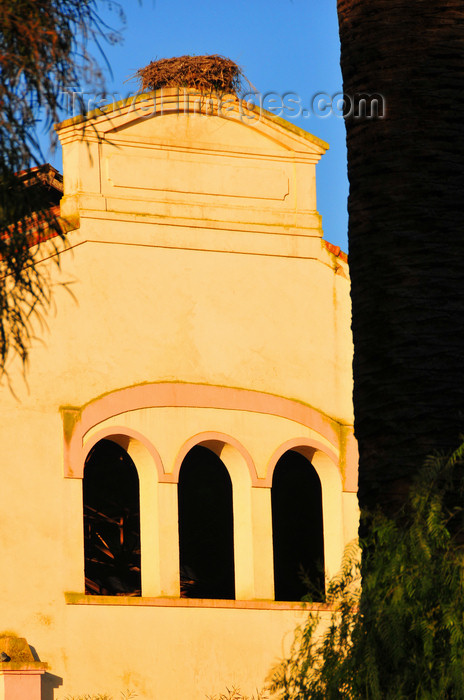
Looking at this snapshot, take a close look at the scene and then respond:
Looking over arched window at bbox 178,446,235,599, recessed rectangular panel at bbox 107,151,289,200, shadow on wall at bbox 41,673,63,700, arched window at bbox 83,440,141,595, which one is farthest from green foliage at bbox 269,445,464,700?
arched window at bbox 178,446,235,599

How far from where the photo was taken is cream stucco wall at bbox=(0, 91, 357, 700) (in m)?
14.9

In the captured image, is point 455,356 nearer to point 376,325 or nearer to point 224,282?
point 376,325

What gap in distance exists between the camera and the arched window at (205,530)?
19.0m

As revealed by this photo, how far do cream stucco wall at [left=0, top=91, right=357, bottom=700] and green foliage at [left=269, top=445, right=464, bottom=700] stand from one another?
7.90 meters

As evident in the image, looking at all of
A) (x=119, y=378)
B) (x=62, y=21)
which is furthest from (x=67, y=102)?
(x=119, y=378)

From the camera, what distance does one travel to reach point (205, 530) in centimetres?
1958

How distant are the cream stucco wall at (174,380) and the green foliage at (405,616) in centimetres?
790

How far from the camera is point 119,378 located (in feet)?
51.4

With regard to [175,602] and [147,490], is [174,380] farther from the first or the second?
[175,602]

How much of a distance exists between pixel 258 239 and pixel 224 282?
843 mm

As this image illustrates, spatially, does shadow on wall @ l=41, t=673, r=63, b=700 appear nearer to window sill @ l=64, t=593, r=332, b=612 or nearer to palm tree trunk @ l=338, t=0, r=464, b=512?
window sill @ l=64, t=593, r=332, b=612

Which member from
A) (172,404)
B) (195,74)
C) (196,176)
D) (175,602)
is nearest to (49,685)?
(175,602)

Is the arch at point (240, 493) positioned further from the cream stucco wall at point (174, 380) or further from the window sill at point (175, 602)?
the window sill at point (175, 602)

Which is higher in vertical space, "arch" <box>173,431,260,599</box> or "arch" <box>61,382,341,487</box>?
"arch" <box>61,382,341,487</box>
